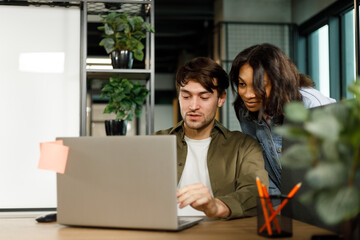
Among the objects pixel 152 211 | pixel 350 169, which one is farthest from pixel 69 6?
pixel 350 169

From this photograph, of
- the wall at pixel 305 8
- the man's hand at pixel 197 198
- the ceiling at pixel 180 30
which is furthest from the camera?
the ceiling at pixel 180 30

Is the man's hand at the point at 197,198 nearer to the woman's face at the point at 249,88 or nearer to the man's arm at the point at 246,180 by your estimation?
the man's arm at the point at 246,180

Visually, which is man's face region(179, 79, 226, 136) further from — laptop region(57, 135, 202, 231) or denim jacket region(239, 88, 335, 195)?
laptop region(57, 135, 202, 231)

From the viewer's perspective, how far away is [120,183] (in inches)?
42.8

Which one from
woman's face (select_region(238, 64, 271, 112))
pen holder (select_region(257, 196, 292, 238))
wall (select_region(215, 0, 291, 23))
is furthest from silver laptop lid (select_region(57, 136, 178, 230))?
wall (select_region(215, 0, 291, 23))

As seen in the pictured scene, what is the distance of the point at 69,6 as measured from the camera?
2238 mm

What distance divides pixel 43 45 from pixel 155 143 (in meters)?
1.39

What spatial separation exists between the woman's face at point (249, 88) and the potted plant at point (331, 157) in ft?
3.66

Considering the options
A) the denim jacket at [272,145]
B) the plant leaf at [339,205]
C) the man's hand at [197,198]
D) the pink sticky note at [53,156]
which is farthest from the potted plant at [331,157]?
the denim jacket at [272,145]

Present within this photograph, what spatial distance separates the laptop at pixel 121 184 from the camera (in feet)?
3.43

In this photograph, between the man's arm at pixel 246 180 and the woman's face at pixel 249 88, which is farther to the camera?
the woman's face at pixel 249 88

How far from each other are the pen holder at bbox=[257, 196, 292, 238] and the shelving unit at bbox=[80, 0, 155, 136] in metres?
1.30

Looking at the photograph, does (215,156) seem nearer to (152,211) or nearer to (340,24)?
(152,211)

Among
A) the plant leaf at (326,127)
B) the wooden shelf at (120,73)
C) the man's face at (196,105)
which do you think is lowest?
the plant leaf at (326,127)
